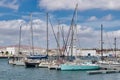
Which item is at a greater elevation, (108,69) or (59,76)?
(108,69)

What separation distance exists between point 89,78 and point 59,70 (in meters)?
17.3

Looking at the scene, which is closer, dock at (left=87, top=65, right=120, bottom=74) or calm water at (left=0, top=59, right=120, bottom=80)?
calm water at (left=0, top=59, right=120, bottom=80)

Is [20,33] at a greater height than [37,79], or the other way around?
[20,33]

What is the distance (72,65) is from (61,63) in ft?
18.1

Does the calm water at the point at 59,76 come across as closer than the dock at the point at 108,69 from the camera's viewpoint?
Yes

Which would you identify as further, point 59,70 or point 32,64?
point 32,64

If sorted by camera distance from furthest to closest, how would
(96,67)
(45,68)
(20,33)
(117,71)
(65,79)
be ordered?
(20,33), (45,68), (96,67), (117,71), (65,79)

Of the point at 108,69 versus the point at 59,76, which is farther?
the point at 108,69

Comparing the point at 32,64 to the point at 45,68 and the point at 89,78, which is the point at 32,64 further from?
the point at 89,78

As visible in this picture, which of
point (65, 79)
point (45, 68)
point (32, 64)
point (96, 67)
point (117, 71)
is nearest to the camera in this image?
point (65, 79)

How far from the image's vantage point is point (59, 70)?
79500mm

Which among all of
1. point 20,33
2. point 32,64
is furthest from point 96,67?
point 20,33

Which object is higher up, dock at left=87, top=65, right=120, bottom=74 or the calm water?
dock at left=87, top=65, right=120, bottom=74

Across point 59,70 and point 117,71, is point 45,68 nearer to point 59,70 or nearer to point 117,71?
point 59,70
